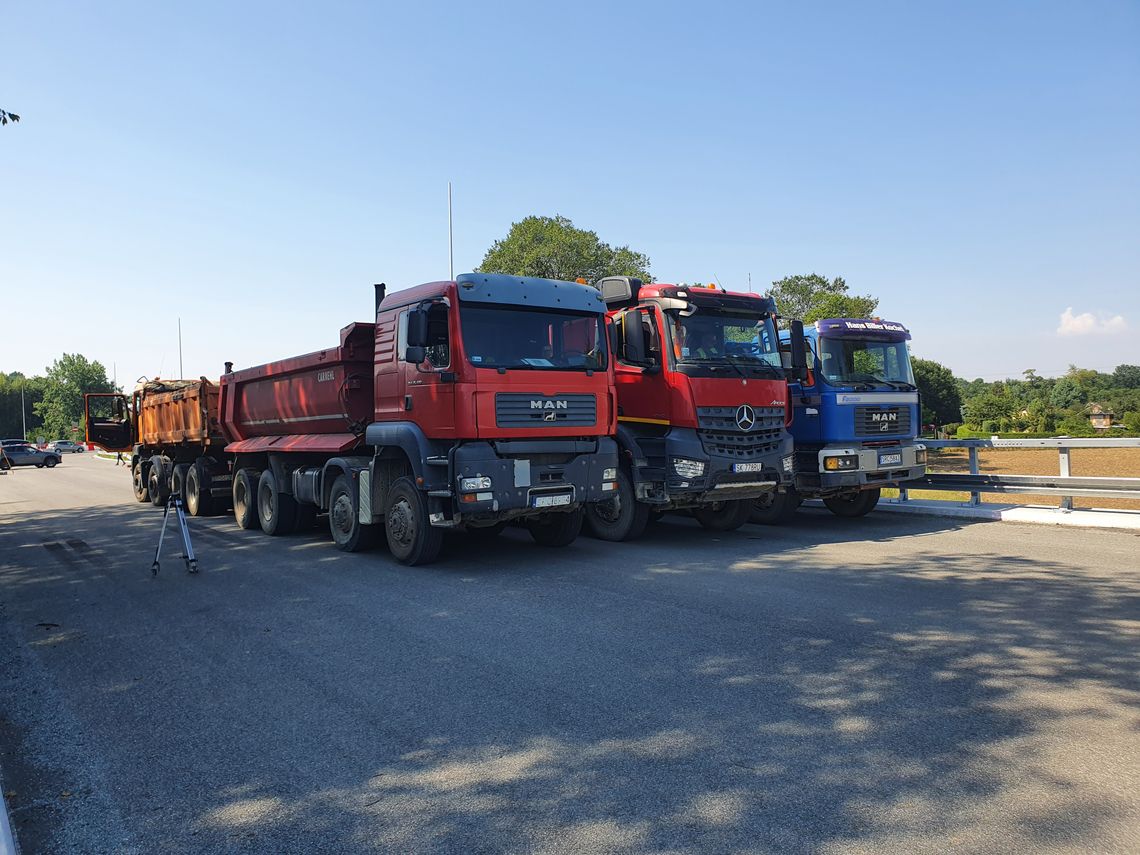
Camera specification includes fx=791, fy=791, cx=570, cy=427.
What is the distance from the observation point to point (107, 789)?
379 centimetres

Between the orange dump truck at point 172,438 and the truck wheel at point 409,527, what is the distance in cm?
716

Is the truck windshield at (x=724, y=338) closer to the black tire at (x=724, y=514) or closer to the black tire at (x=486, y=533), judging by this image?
the black tire at (x=724, y=514)

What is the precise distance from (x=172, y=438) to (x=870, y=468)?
14529 mm

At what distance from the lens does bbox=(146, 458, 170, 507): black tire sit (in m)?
18.3

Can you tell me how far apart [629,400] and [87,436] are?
18023mm

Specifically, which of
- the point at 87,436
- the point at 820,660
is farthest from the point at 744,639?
the point at 87,436

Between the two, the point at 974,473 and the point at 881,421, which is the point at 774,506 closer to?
the point at 881,421

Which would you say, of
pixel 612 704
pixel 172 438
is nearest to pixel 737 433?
pixel 612 704

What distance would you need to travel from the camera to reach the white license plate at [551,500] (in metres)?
8.80

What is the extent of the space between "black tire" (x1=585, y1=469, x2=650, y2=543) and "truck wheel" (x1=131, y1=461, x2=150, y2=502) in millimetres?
14267

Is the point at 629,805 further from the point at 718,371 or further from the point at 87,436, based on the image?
the point at 87,436

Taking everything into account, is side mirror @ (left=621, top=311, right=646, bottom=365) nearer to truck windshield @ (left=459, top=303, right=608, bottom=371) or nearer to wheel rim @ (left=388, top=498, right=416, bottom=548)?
truck windshield @ (left=459, top=303, right=608, bottom=371)

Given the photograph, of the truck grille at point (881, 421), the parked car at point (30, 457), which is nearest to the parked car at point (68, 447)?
the parked car at point (30, 457)

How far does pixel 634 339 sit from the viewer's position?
1013 centimetres
